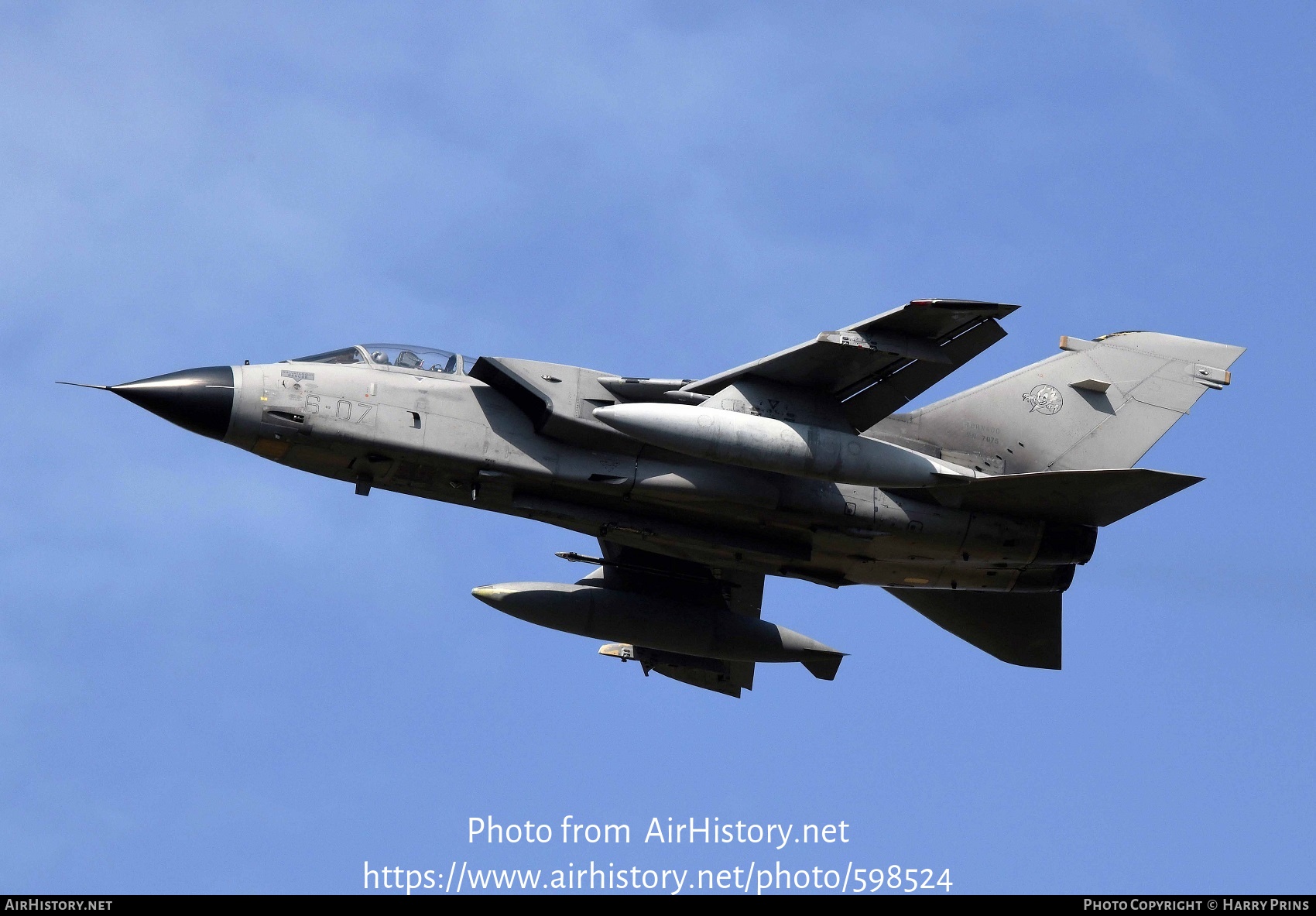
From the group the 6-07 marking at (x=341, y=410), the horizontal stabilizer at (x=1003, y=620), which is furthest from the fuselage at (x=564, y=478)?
the horizontal stabilizer at (x=1003, y=620)

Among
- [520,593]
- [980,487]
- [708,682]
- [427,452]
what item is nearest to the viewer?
[427,452]

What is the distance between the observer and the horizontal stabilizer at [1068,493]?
20875 millimetres

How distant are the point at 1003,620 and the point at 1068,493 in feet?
12.4

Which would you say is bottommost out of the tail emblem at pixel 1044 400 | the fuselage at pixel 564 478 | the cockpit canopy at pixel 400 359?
the fuselage at pixel 564 478

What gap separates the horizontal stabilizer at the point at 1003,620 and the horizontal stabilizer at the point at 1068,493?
2.70m

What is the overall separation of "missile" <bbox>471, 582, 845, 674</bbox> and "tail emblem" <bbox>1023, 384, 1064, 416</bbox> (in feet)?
A: 16.6

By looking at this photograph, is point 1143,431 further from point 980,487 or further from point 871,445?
point 871,445

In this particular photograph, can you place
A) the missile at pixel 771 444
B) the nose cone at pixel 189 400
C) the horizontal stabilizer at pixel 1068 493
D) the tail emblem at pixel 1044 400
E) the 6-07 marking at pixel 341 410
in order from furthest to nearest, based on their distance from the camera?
1. the tail emblem at pixel 1044 400
2. the horizontal stabilizer at pixel 1068 493
3. the 6-07 marking at pixel 341 410
4. the nose cone at pixel 189 400
5. the missile at pixel 771 444

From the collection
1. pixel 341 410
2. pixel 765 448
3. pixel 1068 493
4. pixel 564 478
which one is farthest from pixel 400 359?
pixel 1068 493

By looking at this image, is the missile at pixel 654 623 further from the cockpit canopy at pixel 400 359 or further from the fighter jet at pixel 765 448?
the cockpit canopy at pixel 400 359

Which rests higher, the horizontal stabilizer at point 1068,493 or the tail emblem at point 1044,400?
the tail emblem at point 1044,400
